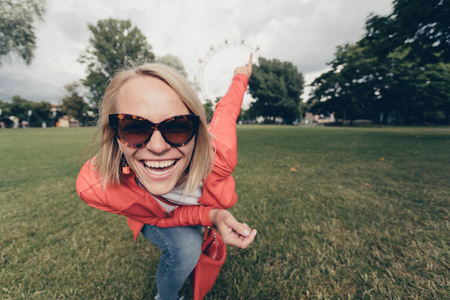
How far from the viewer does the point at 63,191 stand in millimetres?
4109

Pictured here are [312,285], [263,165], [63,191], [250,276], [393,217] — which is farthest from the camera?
[263,165]

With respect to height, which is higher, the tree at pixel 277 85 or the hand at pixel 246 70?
the tree at pixel 277 85

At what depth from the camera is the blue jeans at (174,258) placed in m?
1.53

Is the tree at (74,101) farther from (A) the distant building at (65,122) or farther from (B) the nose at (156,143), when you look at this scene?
(B) the nose at (156,143)

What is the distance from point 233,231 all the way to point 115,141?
1.02 meters

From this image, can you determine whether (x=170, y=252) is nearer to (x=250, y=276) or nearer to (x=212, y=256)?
(x=212, y=256)

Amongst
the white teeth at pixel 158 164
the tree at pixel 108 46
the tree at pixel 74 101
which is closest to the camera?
the white teeth at pixel 158 164

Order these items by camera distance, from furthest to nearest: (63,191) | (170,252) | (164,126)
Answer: (63,191), (170,252), (164,126)

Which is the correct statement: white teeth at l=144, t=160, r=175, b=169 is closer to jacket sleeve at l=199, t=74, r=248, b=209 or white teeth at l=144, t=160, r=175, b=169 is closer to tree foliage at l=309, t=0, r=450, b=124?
jacket sleeve at l=199, t=74, r=248, b=209

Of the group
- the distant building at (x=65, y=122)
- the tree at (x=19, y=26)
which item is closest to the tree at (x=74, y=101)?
the distant building at (x=65, y=122)

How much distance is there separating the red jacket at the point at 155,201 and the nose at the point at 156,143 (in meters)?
0.36

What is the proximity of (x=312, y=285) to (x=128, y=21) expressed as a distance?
49044 mm

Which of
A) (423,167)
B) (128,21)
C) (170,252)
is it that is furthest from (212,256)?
(128,21)

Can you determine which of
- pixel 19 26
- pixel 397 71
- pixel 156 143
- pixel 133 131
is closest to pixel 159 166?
pixel 156 143
